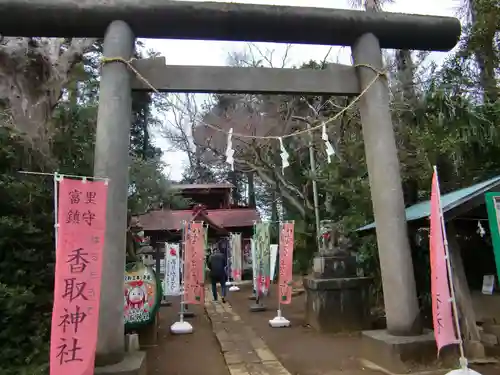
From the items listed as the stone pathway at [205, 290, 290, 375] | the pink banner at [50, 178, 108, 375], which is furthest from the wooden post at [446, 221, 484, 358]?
the pink banner at [50, 178, 108, 375]

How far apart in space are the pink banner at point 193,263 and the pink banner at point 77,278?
257 inches

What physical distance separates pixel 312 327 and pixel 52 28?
7349mm

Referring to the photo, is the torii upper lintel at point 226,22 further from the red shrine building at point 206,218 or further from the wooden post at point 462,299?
the red shrine building at point 206,218

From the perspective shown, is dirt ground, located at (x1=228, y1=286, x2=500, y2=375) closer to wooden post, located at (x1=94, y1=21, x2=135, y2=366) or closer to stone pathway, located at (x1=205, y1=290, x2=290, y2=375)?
stone pathway, located at (x1=205, y1=290, x2=290, y2=375)

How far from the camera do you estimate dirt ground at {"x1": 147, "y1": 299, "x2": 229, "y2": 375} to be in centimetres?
628

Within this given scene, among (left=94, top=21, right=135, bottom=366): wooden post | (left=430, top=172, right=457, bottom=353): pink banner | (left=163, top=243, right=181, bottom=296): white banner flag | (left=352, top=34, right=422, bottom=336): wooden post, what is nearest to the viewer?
(left=430, top=172, right=457, bottom=353): pink banner

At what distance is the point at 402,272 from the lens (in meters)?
5.63

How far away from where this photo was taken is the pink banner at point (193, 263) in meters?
10.6

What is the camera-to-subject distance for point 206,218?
51.1ft

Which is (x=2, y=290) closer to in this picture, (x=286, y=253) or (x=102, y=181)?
(x=102, y=181)

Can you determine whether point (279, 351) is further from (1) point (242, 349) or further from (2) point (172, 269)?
(2) point (172, 269)

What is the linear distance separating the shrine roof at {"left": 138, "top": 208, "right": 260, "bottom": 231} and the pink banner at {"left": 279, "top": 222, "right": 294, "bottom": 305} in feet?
17.1

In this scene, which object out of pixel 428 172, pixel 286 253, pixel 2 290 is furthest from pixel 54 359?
pixel 428 172

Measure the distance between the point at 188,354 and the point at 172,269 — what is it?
23.7 ft
